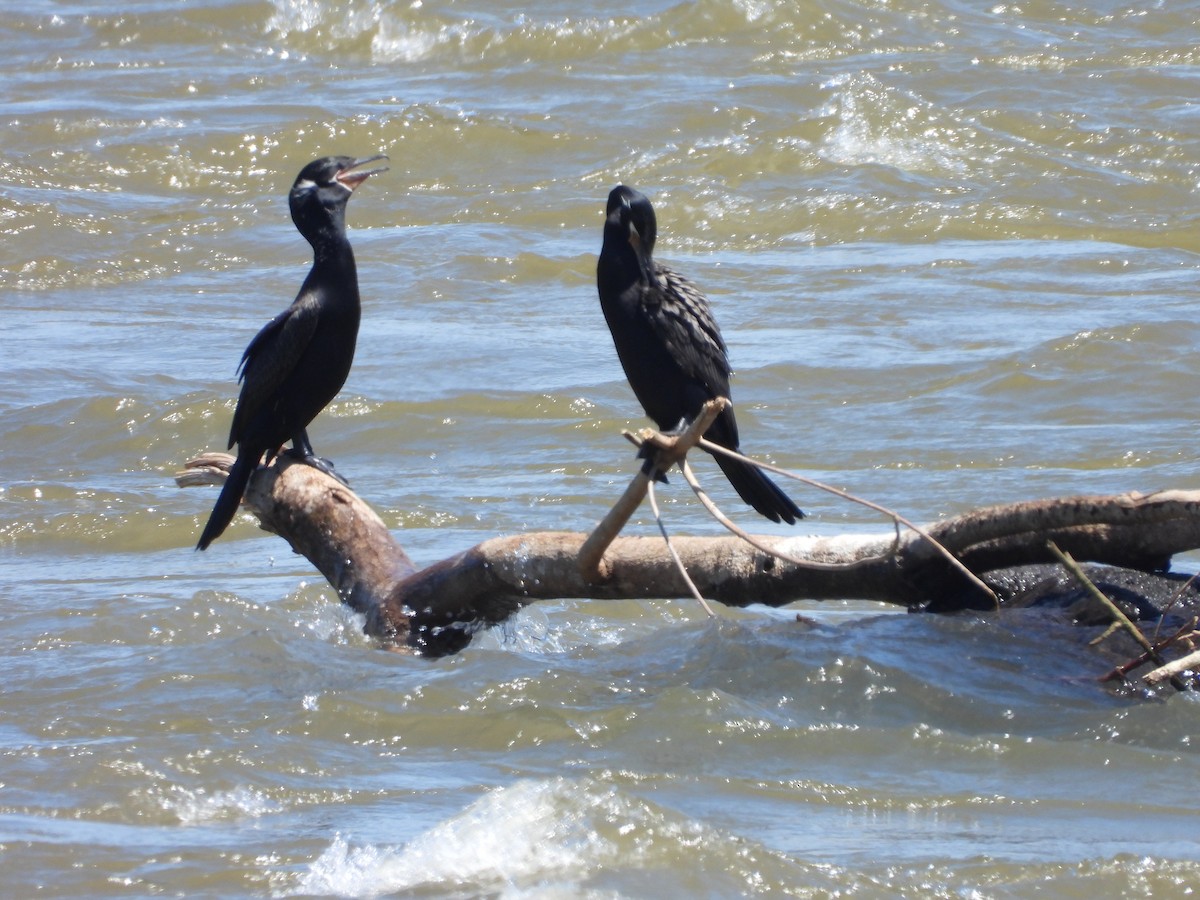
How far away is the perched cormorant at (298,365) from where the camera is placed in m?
5.30

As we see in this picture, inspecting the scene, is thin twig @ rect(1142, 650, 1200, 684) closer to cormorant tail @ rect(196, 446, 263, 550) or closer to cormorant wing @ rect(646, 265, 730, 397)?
cormorant wing @ rect(646, 265, 730, 397)

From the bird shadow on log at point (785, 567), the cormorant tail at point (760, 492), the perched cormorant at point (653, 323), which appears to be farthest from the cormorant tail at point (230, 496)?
the cormorant tail at point (760, 492)

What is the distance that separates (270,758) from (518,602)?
38.7 inches

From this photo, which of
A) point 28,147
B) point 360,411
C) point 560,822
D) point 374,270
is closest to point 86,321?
point 374,270

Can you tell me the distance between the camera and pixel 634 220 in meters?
5.34

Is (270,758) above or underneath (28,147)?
underneath

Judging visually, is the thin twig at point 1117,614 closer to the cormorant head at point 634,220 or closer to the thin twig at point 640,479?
the thin twig at point 640,479

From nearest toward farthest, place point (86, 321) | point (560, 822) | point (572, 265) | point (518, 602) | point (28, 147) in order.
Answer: point (560, 822) → point (518, 602) → point (86, 321) → point (572, 265) → point (28, 147)

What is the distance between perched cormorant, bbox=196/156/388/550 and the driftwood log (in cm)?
14

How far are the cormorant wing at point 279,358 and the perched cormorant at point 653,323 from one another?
3.10 ft

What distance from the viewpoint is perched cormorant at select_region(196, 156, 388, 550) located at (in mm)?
5301

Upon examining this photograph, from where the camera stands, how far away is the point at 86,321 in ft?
34.4

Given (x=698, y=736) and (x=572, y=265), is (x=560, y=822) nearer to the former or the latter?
(x=698, y=736)

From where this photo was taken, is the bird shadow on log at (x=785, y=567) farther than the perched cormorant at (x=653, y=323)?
No
